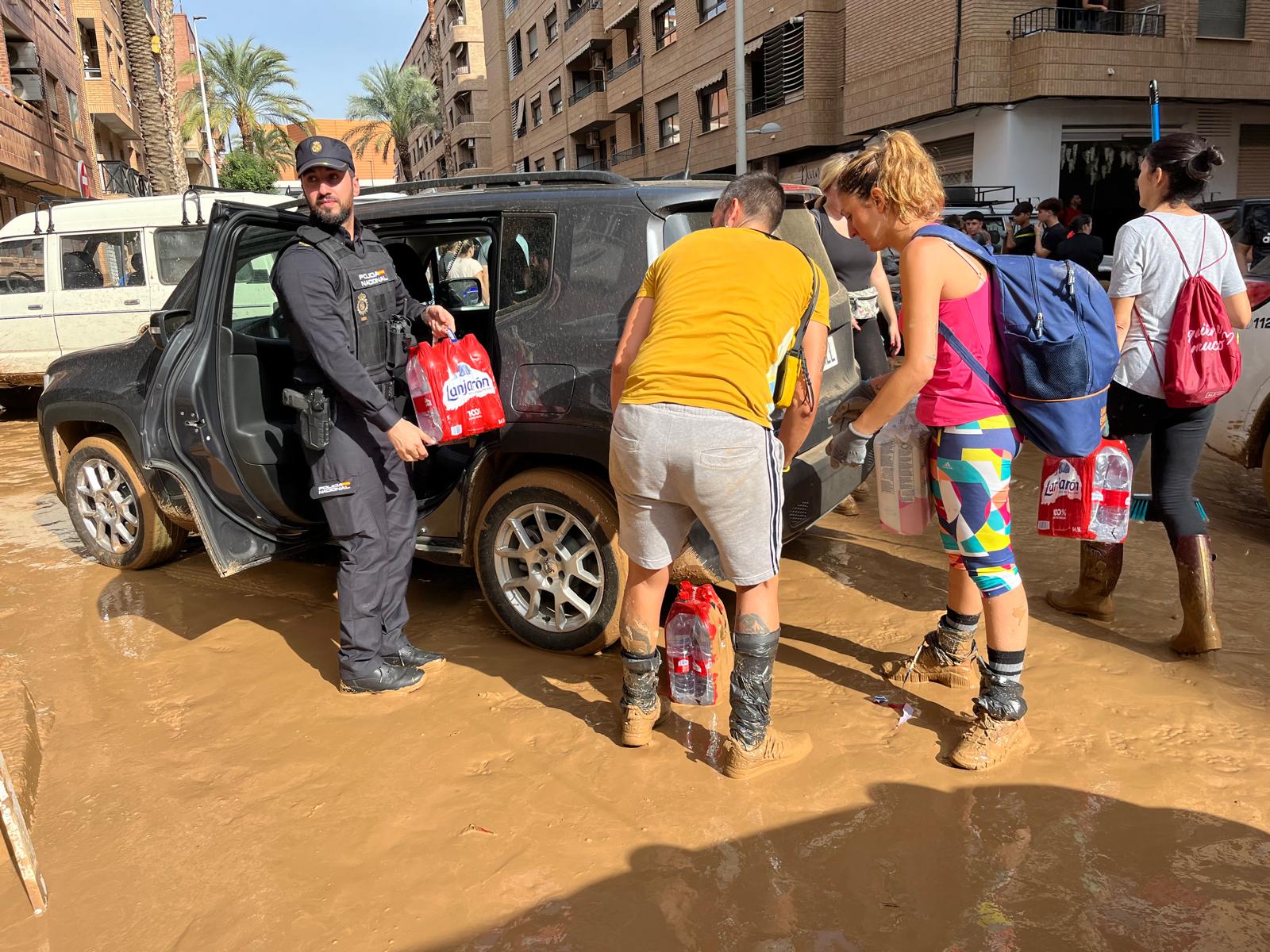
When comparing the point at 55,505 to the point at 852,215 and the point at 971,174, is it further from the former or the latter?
the point at 971,174

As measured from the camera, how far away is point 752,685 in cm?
295

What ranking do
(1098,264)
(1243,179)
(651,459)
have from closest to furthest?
(651,459) → (1098,264) → (1243,179)

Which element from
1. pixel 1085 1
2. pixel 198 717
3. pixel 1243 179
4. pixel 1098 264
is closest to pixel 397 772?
pixel 198 717

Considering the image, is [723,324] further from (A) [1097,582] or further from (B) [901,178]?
(A) [1097,582]

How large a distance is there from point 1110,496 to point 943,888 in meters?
1.76

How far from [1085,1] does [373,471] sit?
71.8 feet

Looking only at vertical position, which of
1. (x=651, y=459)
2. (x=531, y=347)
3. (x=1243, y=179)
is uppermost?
(x=1243, y=179)

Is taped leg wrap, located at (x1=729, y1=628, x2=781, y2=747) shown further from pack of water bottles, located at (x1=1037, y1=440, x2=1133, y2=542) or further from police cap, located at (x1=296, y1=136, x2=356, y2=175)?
police cap, located at (x1=296, y1=136, x2=356, y2=175)

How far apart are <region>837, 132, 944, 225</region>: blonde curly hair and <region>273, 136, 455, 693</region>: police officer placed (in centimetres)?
173

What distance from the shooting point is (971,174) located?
66.7ft

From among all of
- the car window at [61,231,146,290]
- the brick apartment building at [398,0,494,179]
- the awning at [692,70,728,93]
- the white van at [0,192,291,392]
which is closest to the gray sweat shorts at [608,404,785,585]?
the white van at [0,192,291,392]

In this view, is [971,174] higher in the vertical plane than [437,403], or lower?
higher

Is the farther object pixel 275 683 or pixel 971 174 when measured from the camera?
pixel 971 174

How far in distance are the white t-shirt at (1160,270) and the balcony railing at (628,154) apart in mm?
32327
